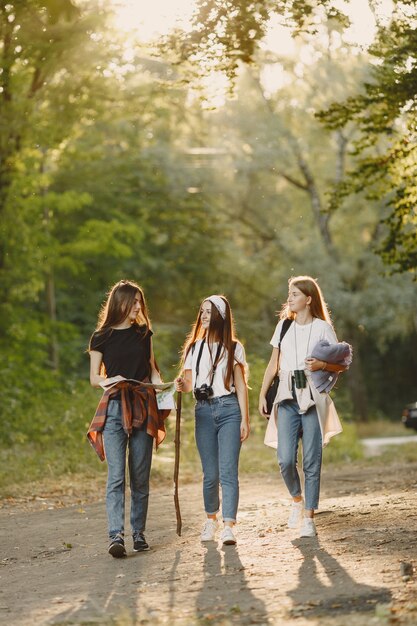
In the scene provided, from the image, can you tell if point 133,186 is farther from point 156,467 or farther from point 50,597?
point 50,597

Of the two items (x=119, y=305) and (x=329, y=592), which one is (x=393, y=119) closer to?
(x=119, y=305)

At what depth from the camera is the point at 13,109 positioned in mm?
21844

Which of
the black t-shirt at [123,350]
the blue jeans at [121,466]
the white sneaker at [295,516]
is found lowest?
the white sneaker at [295,516]

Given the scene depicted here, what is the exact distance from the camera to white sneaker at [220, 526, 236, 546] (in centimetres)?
845

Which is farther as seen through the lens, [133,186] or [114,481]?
[133,186]

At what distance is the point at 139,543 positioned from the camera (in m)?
8.73

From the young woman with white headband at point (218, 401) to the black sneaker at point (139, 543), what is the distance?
0.45m

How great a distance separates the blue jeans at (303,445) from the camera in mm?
8602

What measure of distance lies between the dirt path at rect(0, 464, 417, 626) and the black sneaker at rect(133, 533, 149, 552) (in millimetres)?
116

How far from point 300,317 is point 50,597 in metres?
2.94

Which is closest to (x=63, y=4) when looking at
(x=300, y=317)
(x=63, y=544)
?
(x=300, y=317)

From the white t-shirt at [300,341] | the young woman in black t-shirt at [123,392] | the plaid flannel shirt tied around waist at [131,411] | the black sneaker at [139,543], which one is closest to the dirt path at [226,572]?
the black sneaker at [139,543]

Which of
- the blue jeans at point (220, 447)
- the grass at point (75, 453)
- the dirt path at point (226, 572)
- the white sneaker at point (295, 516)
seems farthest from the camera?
the grass at point (75, 453)

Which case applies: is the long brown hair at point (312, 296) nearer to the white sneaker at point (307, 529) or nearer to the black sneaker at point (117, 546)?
the white sneaker at point (307, 529)
